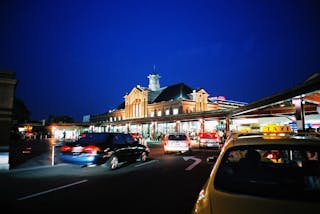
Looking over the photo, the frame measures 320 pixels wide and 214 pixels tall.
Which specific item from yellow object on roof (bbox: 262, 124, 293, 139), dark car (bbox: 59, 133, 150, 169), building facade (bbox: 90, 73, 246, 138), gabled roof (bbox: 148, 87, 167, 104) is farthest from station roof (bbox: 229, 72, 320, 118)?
gabled roof (bbox: 148, 87, 167, 104)

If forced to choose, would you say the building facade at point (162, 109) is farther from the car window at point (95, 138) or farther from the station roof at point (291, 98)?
the car window at point (95, 138)

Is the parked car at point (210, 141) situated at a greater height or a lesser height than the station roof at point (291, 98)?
lesser

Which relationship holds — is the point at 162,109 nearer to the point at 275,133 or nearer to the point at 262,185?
the point at 275,133

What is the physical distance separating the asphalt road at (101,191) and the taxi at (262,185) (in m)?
2.93

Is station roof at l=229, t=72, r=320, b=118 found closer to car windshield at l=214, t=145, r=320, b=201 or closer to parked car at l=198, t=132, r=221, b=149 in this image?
parked car at l=198, t=132, r=221, b=149

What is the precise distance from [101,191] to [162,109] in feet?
226

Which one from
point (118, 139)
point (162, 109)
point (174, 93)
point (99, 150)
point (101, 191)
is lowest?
point (101, 191)

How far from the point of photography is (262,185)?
268 cm

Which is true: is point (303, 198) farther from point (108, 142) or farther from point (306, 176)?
point (108, 142)

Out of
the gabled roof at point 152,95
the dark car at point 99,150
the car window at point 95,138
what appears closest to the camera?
the dark car at point 99,150

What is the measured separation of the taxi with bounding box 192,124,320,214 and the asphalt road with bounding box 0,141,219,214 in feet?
9.61

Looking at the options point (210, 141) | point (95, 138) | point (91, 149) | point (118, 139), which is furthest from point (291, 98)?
point (91, 149)

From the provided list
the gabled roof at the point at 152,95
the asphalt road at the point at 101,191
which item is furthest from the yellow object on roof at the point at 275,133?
the gabled roof at the point at 152,95

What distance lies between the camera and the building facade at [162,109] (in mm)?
60831
